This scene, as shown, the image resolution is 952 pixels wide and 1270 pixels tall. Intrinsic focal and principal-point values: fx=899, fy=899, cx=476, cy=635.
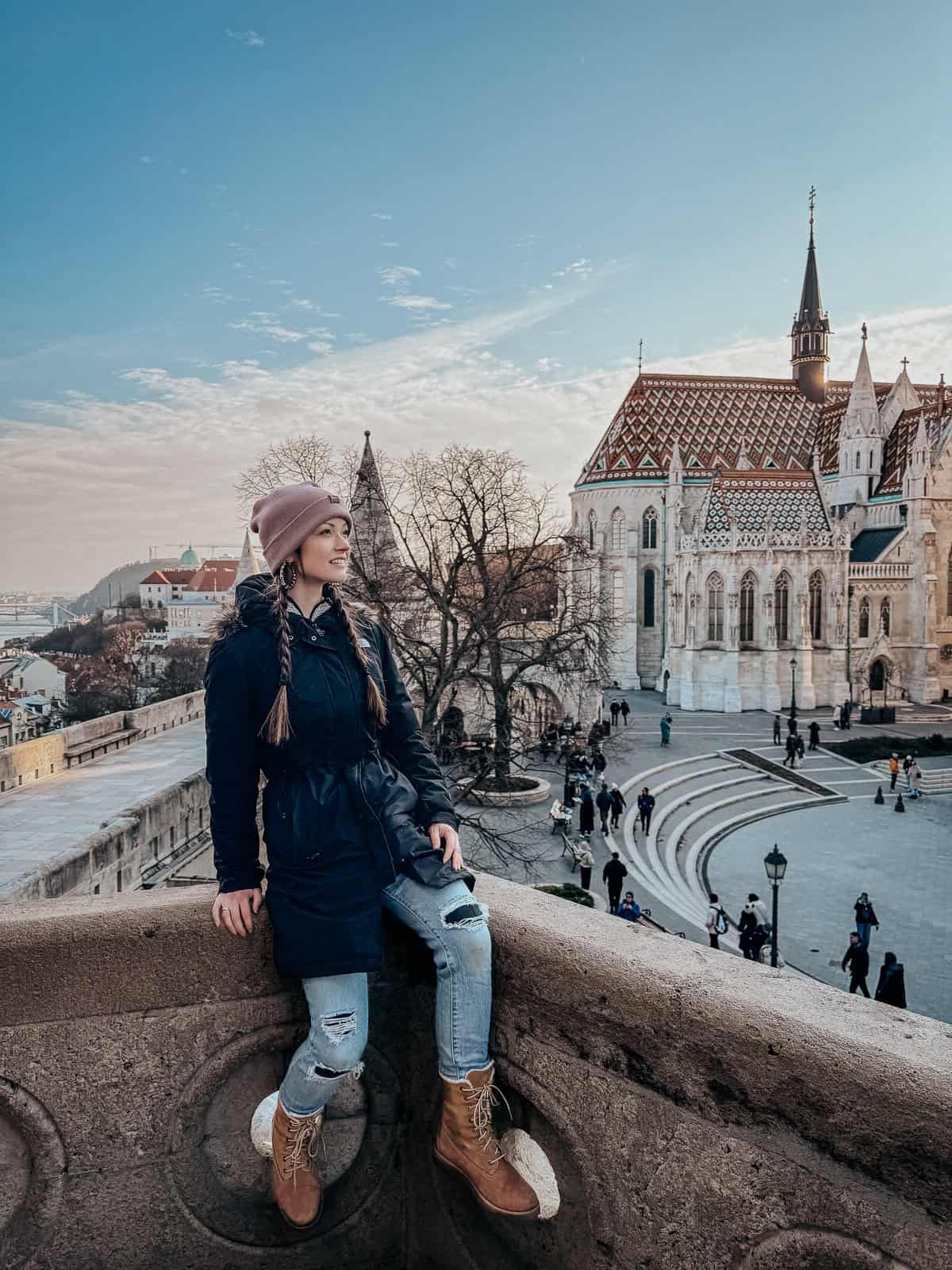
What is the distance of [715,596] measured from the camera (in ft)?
127

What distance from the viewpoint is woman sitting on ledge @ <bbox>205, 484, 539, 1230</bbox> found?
6.62 feet

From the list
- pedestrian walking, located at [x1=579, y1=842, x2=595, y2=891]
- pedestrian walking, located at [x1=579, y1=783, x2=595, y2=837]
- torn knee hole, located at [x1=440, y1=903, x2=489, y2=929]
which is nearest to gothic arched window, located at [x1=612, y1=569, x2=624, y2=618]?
pedestrian walking, located at [x1=579, y1=783, x2=595, y2=837]

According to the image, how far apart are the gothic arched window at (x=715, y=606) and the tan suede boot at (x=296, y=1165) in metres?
38.0

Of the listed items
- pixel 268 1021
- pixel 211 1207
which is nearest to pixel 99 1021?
pixel 268 1021

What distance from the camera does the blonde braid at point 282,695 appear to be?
2.07m

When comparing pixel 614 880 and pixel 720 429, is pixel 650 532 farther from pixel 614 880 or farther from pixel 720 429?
pixel 614 880

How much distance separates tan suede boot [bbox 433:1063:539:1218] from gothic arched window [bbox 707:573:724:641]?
124 feet

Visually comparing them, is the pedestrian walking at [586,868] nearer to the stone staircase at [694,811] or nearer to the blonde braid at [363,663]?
the stone staircase at [694,811]

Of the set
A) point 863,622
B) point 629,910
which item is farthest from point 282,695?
point 863,622

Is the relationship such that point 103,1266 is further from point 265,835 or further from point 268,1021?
point 265,835

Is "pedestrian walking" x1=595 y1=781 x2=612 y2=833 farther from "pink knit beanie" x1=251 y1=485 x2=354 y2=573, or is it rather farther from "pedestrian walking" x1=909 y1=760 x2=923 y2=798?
"pink knit beanie" x1=251 y1=485 x2=354 y2=573

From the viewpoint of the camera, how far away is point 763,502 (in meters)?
39.7

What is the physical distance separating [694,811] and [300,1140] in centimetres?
2155

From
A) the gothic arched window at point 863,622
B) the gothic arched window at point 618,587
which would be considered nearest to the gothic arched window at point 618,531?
the gothic arched window at point 618,587
